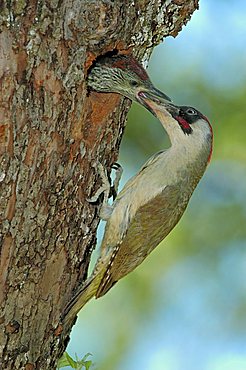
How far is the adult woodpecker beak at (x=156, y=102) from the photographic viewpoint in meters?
3.63

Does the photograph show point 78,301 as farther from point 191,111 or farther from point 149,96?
point 191,111

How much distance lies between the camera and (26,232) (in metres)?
3.02

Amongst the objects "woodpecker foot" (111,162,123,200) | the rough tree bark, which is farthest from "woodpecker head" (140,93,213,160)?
the rough tree bark

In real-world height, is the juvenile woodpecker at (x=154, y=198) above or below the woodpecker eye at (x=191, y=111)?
below

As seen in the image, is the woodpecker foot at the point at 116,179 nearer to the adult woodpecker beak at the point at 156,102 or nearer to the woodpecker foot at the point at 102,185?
the woodpecker foot at the point at 102,185

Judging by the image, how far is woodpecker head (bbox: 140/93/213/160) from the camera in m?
A: 3.81

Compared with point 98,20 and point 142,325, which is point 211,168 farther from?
point 98,20

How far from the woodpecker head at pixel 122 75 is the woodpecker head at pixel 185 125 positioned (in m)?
0.20

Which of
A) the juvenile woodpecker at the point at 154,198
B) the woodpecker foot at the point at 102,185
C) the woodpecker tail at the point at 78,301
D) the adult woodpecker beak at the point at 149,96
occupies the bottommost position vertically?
the woodpecker tail at the point at 78,301

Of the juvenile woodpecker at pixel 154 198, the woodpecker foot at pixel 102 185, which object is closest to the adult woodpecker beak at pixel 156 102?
the juvenile woodpecker at pixel 154 198

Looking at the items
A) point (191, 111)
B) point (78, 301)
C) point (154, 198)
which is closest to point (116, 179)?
point (154, 198)

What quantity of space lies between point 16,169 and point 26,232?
0.78ft

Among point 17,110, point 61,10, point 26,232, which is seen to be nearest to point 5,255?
point 26,232

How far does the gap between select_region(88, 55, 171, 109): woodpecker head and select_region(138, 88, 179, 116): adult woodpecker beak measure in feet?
0.07
